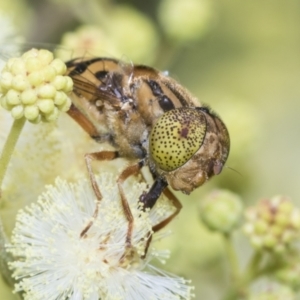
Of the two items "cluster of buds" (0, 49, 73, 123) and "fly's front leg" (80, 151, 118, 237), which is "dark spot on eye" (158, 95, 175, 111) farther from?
"cluster of buds" (0, 49, 73, 123)

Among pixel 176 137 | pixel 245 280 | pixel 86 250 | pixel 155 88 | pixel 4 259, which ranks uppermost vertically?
pixel 155 88

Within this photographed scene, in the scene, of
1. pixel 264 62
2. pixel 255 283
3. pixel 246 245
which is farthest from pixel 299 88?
pixel 255 283

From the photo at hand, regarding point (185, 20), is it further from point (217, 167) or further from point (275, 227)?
point (217, 167)

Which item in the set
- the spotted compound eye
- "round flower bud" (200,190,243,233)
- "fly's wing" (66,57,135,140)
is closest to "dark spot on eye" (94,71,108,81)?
"fly's wing" (66,57,135,140)

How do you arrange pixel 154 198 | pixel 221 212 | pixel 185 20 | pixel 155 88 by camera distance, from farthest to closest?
1. pixel 185 20
2. pixel 221 212
3. pixel 155 88
4. pixel 154 198

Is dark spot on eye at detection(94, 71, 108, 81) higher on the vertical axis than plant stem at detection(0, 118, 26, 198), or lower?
higher

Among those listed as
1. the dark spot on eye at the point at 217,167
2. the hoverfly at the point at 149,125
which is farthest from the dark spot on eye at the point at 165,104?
the dark spot on eye at the point at 217,167

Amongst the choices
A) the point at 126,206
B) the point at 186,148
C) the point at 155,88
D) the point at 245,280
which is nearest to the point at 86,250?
the point at 126,206

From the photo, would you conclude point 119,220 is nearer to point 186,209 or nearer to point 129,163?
point 129,163
